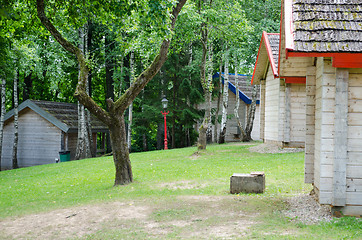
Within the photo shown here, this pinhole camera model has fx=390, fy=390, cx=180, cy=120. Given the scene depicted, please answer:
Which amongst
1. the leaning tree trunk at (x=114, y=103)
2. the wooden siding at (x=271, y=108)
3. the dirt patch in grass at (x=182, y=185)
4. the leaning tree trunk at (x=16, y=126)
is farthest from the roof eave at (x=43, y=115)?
the dirt patch in grass at (x=182, y=185)

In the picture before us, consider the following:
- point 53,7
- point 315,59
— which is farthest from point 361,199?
point 53,7

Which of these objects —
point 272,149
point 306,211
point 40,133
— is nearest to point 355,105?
point 306,211

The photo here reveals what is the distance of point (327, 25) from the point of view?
6.98m

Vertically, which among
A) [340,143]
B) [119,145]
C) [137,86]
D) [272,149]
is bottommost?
[272,149]

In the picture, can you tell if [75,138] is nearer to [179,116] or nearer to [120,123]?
[179,116]

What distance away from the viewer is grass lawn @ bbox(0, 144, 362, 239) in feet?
22.5

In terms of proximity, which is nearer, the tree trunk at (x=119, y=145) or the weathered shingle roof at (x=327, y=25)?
the weathered shingle roof at (x=327, y=25)

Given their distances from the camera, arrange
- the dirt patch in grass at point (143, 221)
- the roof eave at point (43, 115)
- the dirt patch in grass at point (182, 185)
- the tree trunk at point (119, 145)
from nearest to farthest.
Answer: the dirt patch in grass at point (143, 221)
the dirt patch in grass at point (182, 185)
the tree trunk at point (119, 145)
the roof eave at point (43, 115)

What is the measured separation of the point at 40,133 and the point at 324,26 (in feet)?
76.0

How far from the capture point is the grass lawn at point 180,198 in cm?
687

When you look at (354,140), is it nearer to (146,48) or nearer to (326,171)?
(326,171)

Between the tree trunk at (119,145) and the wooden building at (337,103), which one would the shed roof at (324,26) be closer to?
the wooden building at (337,103)

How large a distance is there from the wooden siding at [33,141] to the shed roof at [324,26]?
21.6 meters

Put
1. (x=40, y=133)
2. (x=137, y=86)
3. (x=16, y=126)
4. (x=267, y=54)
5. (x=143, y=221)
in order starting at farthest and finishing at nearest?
1. (x=40, y=133)
2. (x=16, y=126)
3. (x=267, y=54)
4. (x=137, y=86)
5. (x=143, y=221)
